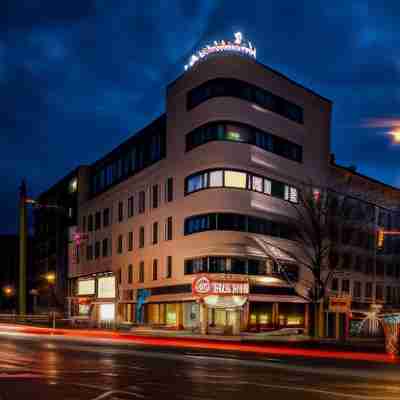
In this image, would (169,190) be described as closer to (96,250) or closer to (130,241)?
(130,241)

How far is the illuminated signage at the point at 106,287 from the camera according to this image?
67500 mm

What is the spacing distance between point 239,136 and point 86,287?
107 feet

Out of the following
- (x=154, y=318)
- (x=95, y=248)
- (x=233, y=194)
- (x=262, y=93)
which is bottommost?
(x=154, y=318)

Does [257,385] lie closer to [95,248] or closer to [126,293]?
[126,293]

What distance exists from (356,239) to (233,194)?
15.8 meters

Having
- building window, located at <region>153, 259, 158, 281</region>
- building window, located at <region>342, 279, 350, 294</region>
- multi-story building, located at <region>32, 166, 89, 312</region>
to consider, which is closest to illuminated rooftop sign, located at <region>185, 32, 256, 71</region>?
building window, located at <region>153, 259, 158, 281</region>

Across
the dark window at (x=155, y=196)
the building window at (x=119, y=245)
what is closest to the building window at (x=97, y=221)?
the building window at (x=119, y=245)

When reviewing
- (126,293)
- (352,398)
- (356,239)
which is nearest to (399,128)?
(352,398)

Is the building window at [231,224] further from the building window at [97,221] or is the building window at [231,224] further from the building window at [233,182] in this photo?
the building window at [97,221]

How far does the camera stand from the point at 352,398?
15.8 metres

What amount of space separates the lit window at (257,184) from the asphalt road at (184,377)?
24461 millimetres

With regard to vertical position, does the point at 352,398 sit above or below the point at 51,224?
below

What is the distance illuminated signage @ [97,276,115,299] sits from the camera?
67500 mm

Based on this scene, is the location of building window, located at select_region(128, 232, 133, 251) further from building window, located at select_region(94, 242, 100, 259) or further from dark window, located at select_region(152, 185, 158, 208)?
building window, located at select_region(94, 242, 100, 259)
